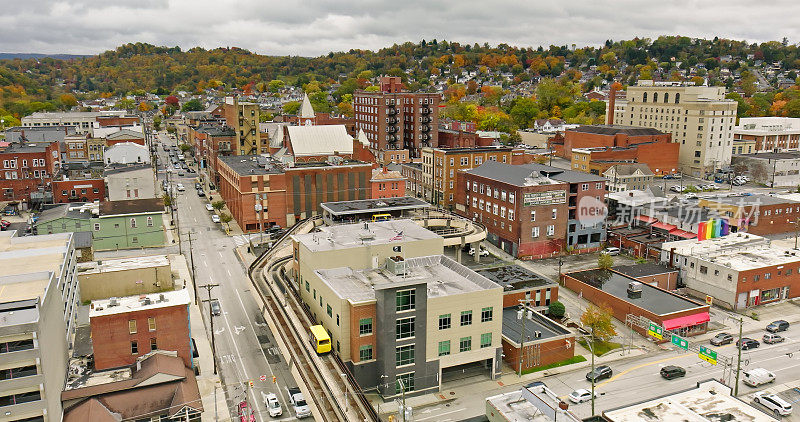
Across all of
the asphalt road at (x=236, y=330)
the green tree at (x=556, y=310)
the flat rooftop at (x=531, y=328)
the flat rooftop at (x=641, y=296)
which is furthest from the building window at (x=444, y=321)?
the flat rooftop at (x=641, y=296)

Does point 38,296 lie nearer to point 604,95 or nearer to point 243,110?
point 243,110

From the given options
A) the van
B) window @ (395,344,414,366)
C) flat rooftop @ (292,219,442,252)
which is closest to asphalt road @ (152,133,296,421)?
flat rooftop @ (292,219,442,252)

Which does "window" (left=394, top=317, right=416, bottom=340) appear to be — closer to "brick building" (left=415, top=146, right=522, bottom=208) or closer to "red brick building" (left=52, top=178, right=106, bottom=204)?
"brick building" (left=415, top=146, right=522, bottom=208)

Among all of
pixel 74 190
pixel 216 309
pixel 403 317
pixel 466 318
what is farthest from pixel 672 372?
pixel 74 190

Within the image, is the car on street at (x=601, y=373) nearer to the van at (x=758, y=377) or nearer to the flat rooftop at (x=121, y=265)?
the van at (x=758, y=377)

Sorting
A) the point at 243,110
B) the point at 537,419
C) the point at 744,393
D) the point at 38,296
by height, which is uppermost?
the point at 243,110

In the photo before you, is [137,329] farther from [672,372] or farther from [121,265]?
[672,372]

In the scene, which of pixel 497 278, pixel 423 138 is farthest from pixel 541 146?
pixel 497 278
